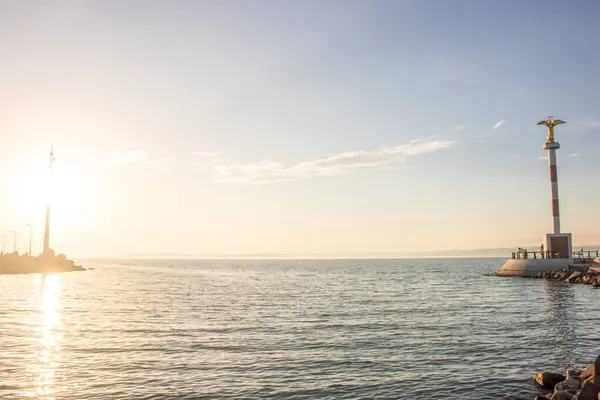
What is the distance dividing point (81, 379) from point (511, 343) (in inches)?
948

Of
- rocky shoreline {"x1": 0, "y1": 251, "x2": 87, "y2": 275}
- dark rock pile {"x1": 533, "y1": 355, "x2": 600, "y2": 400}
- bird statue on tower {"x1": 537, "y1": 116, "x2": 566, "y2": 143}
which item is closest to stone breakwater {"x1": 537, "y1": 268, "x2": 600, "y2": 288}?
bird statue on tower {"x1": 537, "y1": 116, "x2": 566, "y2": 143}

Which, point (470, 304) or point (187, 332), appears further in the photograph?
point (470, 304)

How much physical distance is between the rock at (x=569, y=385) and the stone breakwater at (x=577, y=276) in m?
57.7

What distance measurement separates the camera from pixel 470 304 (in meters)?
51.0

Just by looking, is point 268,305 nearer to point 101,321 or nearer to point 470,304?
point 101,321

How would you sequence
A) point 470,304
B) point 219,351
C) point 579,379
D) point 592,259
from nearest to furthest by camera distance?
point 579,379, point 219,351, point 470,304, point 592,259

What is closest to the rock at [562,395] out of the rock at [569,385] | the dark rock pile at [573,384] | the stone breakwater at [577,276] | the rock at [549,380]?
the dark rock pile at [573,384]

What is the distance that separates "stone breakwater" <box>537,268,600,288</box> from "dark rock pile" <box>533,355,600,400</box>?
185ft

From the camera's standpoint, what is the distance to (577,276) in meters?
76.2

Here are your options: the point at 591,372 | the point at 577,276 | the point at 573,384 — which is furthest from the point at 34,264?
the point at 591,372

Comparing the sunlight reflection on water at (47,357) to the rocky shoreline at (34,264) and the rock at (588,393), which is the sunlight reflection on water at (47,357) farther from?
A: the rocky shoreline at (34,264)

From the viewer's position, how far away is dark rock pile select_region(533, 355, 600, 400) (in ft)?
53.8

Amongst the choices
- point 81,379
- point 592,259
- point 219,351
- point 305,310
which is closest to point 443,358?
point 219,351

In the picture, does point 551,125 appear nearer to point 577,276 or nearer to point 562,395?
point 577,276
